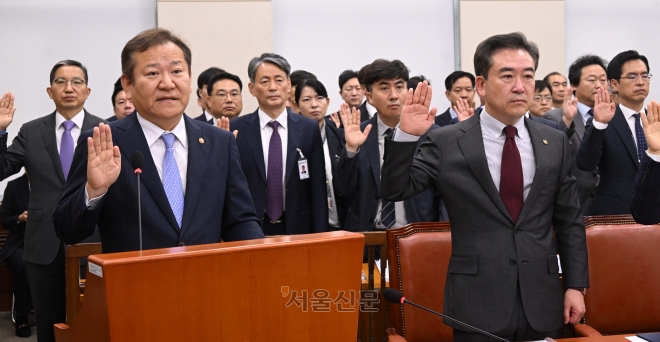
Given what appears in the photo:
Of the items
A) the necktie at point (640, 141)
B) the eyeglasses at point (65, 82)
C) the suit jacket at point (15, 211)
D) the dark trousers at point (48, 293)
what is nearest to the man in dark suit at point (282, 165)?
the eyeglasses at point (65, 82)

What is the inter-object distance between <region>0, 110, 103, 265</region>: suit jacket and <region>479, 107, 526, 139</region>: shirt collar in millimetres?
2341

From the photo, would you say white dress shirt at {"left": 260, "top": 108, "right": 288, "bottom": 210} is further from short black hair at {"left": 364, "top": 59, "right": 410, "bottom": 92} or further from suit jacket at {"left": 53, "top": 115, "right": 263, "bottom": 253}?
suit jacket at {"left": 53, "top": 115, "right": 263, "bottom": 253}

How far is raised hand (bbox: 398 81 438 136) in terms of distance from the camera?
6.44 feet

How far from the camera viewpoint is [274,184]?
3.29 metres

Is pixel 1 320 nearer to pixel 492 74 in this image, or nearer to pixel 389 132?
pixel 389 132

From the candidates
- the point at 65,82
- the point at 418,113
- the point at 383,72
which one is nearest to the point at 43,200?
the point at 65,82

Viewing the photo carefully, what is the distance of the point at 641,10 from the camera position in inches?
273

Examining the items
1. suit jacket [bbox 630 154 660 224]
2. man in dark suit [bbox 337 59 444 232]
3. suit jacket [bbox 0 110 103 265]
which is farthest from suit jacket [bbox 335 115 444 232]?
suit jacket [bbox 0 110 103 265]

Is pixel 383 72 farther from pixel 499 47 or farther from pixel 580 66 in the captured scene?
pixel 580 66

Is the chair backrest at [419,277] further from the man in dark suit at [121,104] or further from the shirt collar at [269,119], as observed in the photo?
the man in dark suit at [121,104]

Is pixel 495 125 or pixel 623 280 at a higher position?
pixel 495 125

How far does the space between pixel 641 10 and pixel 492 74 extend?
18.6ft

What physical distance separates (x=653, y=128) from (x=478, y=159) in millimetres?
615

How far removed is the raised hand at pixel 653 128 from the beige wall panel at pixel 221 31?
14.5 feet
